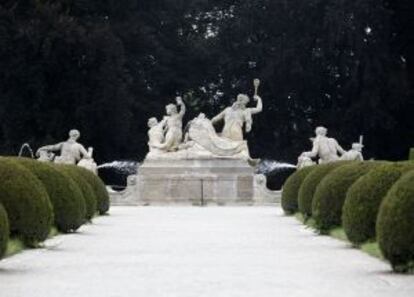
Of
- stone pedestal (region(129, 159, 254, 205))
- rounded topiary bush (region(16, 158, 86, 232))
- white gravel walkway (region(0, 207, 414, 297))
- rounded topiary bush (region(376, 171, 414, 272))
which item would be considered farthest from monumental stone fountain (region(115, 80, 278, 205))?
rounded topiary bush (region(376, 171, 414, 272))

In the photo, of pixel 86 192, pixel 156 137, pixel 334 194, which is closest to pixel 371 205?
pixel 334 194

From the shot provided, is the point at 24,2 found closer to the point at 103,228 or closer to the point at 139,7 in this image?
the point at 139,7

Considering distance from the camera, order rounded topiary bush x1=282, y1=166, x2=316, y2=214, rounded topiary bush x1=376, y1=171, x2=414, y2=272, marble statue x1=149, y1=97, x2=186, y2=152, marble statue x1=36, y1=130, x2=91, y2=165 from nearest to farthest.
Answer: rounded topiary bush x1=376, y1=171, x2=414, y2=272, rounded topiary bush x1=282, y1=166, x2=316, y2=214, marble statue x1=36, y1=130, x2=91, y2=165, marble statue x1=149, y1=97, x2=186, y2=152

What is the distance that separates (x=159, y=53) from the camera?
50.0m

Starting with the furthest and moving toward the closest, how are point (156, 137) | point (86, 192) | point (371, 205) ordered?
point (156, 137) < point (86, 192) < point (371, 205)

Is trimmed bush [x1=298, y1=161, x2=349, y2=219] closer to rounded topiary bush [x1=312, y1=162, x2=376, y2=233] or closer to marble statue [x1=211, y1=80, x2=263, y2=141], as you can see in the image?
rounded topiary bush [x1=312, y1=162, x2=376, y2=233]

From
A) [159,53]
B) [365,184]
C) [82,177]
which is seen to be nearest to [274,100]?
[159,53]

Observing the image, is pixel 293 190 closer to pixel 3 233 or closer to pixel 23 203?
pixel 23 203

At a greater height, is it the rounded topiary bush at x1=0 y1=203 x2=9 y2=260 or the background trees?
the background trees

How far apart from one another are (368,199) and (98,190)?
13051 mm

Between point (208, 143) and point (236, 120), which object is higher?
point (236, 120)

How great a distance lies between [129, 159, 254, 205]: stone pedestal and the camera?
123 feet

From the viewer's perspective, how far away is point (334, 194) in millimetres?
17719

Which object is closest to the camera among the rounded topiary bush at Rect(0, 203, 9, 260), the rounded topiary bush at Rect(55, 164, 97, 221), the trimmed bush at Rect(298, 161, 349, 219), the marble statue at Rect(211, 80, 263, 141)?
the rounded topiary bush at Rect(0, 203, 9, 260)
